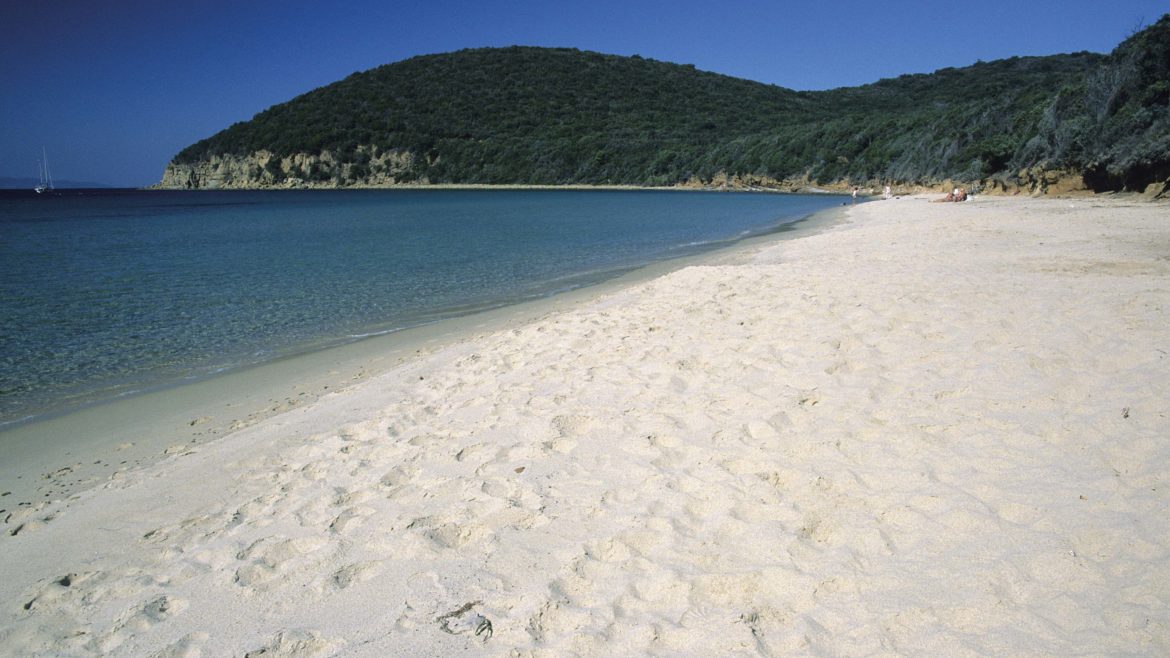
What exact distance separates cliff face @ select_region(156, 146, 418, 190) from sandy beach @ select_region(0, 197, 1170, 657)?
99.8 metres

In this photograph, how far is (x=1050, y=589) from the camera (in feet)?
7.77

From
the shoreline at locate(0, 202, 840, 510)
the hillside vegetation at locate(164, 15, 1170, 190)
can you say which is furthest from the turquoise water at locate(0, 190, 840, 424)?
the hillside vegetation at locate(164, 15, 1170, 190)

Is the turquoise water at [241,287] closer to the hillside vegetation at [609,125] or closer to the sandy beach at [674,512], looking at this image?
the sandy beach at [674,512]

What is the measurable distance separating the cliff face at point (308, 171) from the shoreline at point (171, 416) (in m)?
96.3

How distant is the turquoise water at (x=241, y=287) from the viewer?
7.29 metres

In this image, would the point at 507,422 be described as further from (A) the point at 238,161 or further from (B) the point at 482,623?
(A) the point at 238,161

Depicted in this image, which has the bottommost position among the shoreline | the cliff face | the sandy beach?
the shoreline

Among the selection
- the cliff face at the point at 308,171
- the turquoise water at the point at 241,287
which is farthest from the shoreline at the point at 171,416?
the cliff face at the point at 308,171

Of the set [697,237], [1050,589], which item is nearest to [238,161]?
[697,237]

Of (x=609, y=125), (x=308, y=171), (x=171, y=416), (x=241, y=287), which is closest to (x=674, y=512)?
(x=171, y=416)

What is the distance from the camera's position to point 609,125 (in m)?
98.2

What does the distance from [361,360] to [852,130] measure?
69875 millimetres

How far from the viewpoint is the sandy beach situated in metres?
2.34

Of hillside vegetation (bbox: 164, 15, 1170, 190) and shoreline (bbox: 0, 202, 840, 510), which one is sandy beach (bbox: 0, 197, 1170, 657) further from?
hillside vegetation (bbox: 164, 15, 1170, 190)
